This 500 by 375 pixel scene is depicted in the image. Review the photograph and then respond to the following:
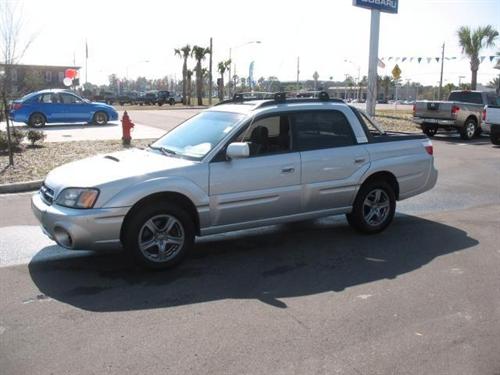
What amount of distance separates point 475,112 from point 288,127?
16.8 m

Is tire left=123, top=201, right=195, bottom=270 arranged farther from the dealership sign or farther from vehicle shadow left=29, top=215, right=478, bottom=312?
the dealership sign

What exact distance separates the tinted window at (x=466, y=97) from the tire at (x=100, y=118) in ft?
48.0

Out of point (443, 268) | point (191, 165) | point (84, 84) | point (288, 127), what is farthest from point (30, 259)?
point (84, 84)

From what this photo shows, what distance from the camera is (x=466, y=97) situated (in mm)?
21953

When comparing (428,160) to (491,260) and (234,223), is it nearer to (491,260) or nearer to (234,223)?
(491,260)

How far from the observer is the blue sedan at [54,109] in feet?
73.7

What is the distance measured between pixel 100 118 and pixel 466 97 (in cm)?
1531

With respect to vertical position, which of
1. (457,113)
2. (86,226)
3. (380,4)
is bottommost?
(86,226)

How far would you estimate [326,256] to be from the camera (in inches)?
242

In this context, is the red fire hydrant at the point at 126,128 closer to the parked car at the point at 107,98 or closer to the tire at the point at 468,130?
the tire at the point at 468,130

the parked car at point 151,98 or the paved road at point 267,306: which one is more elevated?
the parked car at point 151,98

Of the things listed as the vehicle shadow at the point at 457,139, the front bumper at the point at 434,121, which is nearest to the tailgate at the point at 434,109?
the front bumper at the point at 434,121

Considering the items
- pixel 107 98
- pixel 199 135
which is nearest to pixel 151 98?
pixel 107 98

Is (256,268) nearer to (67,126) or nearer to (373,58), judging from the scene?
(67,126)
